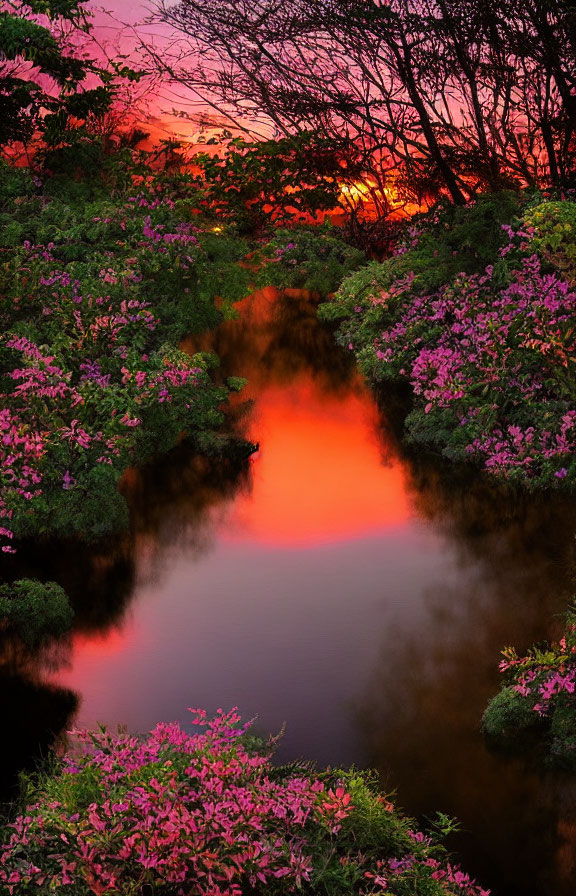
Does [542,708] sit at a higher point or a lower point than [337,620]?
higher

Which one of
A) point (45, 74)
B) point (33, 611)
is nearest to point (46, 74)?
point (45, 74)

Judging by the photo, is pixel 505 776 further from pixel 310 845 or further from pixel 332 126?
pixel 332 126

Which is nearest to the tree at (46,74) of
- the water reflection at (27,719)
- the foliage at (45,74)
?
the foliage at (45,74)

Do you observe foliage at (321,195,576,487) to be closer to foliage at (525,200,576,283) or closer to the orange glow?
foliage at (525,200,576,283)

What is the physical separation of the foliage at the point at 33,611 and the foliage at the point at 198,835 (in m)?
4.31

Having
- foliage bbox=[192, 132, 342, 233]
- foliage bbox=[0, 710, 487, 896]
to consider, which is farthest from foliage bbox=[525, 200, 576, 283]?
foliage bbox=[192, 132, 342, 233]

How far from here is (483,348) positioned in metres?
14.4

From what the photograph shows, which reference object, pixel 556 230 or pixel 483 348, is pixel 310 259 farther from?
pixel 556 230

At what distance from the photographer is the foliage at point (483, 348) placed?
539 inches

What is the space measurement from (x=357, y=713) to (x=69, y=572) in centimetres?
416

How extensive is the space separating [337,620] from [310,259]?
529 inches

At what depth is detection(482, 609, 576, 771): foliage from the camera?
874 centimetres

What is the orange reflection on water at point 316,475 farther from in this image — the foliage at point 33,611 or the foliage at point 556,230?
the foliage at point 556,230

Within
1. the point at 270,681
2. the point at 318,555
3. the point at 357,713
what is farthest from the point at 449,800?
the point at 318,555
